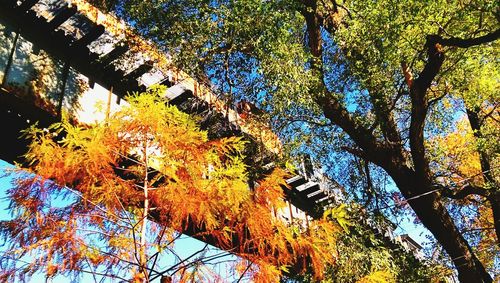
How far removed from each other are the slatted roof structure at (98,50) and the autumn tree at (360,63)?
0.55 metres

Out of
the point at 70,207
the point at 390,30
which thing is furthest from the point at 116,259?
the point at 390,30

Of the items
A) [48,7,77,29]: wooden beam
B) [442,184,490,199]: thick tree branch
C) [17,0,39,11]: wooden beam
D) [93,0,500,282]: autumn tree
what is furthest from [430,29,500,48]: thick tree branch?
[17,0,39,11]: wooden beam

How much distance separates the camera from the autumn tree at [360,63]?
7.86 meters

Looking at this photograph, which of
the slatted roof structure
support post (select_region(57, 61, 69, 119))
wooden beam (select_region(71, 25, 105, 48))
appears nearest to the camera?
support post (select_region(57, 61, 69, 119))

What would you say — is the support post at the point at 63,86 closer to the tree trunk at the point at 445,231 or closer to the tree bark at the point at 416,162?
the tree bark at the point at 416,162

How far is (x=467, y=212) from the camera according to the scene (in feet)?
47.0

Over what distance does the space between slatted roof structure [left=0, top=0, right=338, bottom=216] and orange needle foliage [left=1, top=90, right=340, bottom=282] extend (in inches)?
80.1

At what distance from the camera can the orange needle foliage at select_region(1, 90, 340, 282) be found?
544 cm

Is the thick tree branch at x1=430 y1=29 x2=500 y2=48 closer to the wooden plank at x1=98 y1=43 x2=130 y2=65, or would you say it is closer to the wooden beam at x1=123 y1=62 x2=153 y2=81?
the wooden beam at x1=123 y1=62 x2=153 y2=81

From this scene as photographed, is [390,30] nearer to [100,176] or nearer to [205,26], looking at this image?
[205,26]

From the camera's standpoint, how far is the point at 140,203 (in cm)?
624

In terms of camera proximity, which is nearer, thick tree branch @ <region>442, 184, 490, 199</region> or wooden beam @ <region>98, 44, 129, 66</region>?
wooden beam @ <region>98, 44, 129, 66</region>

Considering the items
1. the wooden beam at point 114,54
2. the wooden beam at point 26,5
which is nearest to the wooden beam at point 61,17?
the wooden beam at point 26,5

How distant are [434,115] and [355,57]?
3309mm
